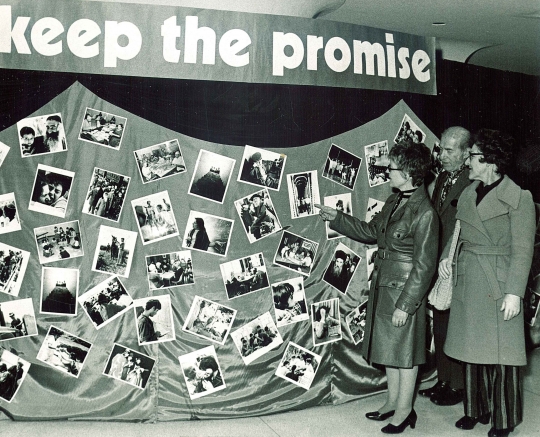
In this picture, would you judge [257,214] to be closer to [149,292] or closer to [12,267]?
[149,292]

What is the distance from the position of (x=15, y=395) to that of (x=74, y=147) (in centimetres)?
132

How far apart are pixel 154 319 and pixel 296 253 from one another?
864 mm

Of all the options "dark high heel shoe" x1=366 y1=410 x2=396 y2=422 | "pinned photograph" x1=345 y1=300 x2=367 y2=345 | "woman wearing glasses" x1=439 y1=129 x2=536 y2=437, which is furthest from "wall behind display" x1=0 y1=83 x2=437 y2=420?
"woman wearing glasses" x1=439 y1=129 x2=536 y2=437

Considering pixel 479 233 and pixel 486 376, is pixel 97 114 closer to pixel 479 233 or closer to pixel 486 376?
pixel 479 233

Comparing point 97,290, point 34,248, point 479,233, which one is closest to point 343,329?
point 479,233

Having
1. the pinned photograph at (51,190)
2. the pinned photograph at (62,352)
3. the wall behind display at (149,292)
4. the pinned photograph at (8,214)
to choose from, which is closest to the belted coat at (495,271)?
the wall behind display at (149,292)

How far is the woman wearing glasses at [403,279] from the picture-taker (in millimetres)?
3133

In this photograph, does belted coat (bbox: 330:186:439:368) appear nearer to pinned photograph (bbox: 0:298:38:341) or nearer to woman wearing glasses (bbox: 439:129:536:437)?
woman wearing glasses (bbox: 439:129:536:437)

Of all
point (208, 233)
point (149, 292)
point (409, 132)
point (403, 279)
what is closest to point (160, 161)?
point (208, 233)

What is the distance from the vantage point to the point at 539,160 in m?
3.94

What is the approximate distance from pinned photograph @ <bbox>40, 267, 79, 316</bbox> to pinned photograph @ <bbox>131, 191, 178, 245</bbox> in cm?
41

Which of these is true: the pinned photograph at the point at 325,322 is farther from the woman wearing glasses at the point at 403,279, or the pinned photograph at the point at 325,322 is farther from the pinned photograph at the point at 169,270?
the pinned photograph at the point at 169,270

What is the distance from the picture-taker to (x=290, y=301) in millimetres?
3537

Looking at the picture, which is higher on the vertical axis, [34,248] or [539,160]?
[539,160]
